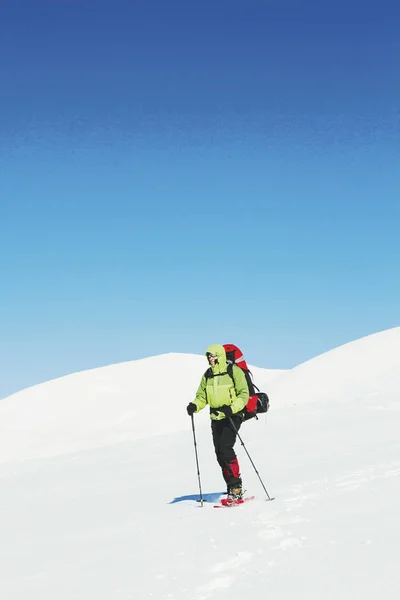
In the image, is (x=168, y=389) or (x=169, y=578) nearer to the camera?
(x=169, y=578)

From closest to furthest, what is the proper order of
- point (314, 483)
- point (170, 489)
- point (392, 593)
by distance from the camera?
point (392, 593)
point (314, 483)
point (170, 489)

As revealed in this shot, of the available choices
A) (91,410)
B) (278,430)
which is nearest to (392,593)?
(278,430)

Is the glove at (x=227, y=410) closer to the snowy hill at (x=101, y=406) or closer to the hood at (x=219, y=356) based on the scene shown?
the hood at (x=219, y=356)

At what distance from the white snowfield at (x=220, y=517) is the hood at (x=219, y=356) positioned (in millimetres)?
1871

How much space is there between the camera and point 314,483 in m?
9.02

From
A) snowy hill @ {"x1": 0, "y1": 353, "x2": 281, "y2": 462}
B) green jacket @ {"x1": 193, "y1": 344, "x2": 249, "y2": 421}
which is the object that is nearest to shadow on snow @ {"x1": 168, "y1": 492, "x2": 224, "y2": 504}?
green jacket @ {"x1": 193, "y1": 344, "x2": 249, "y2": 421}

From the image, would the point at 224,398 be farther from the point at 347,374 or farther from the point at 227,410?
the point at 347,374

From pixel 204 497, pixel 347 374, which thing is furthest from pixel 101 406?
pixel 204 497

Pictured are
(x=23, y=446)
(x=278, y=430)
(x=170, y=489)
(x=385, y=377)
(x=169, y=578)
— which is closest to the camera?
(x=169, y=578)

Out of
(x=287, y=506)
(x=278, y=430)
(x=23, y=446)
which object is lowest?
(x=287, y=506)

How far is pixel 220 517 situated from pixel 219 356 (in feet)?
7.24

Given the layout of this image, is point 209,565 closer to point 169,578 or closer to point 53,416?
point 169,578

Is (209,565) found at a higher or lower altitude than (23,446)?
lower

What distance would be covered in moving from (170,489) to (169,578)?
5.58 meters
